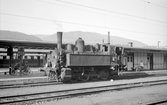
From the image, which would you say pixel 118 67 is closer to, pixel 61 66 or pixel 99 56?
pixel 99 56

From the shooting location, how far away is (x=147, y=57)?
26562 mm

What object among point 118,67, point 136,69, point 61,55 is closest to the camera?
point 61,55

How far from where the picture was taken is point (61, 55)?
12.5m

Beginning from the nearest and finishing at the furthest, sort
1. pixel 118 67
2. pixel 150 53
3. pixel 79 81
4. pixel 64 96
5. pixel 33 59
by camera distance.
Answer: pixel 64 96 < pixel 79 81 < pixel 118 67 < pixel 150 53 < pixel 33 59

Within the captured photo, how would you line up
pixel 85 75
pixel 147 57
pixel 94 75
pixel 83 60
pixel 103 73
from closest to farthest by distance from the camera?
pixel 83 60
pixel 85 75
pixel 94 75
pixel 103 73
pixel 147 57

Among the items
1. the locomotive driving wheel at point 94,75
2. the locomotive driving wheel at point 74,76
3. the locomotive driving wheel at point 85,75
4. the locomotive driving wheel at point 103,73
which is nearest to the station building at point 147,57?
the locomotive driving wheel at point 103,73

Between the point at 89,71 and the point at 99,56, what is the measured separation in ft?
5.08

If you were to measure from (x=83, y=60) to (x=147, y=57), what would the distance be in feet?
56.1

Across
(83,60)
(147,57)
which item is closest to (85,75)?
(83,60)

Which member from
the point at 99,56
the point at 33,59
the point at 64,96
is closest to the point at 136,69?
the point at 99,56

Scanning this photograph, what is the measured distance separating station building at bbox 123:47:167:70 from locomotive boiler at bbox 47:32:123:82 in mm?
8510

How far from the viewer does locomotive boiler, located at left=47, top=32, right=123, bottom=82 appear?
41.1 feet

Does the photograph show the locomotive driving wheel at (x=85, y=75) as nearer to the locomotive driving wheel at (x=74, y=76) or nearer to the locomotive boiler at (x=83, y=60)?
the locomotive boiler at (x=83, y=60)

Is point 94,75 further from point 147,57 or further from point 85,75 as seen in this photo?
point 147,57
